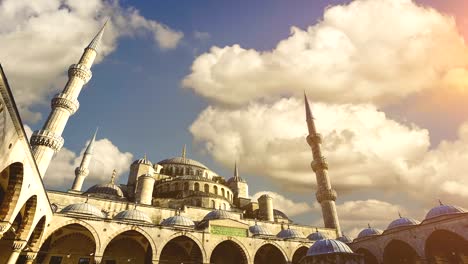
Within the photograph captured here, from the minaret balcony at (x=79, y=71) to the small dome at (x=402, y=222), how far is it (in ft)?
122

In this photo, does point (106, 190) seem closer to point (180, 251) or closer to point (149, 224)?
point (180, 251)

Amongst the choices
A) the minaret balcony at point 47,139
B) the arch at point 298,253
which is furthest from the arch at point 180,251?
the minaret balcony at point 47,139

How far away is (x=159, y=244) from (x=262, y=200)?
714 inches

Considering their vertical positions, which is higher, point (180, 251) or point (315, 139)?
point (315, 139)

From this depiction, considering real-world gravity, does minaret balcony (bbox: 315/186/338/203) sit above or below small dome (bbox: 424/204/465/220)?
above

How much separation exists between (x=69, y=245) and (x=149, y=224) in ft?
23.2

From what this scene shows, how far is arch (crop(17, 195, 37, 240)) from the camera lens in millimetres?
15227

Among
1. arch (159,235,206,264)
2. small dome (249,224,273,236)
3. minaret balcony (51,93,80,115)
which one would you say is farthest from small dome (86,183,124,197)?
small dome (249,224,273,236)

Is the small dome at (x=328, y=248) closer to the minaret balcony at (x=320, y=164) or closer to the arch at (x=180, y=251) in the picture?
the arch at (x=180, y=251)

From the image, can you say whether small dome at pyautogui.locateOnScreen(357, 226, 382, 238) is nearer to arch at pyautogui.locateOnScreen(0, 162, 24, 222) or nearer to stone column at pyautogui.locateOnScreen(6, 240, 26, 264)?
stone column at pyautogui.locateOnScreen(6, 240, 26, 264)

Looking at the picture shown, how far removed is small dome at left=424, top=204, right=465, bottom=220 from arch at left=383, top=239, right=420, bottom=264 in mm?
3633

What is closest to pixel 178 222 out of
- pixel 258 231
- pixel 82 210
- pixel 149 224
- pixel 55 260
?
pixel 149 224

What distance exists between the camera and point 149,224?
2209cm

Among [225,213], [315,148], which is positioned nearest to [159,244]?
[225,213]
